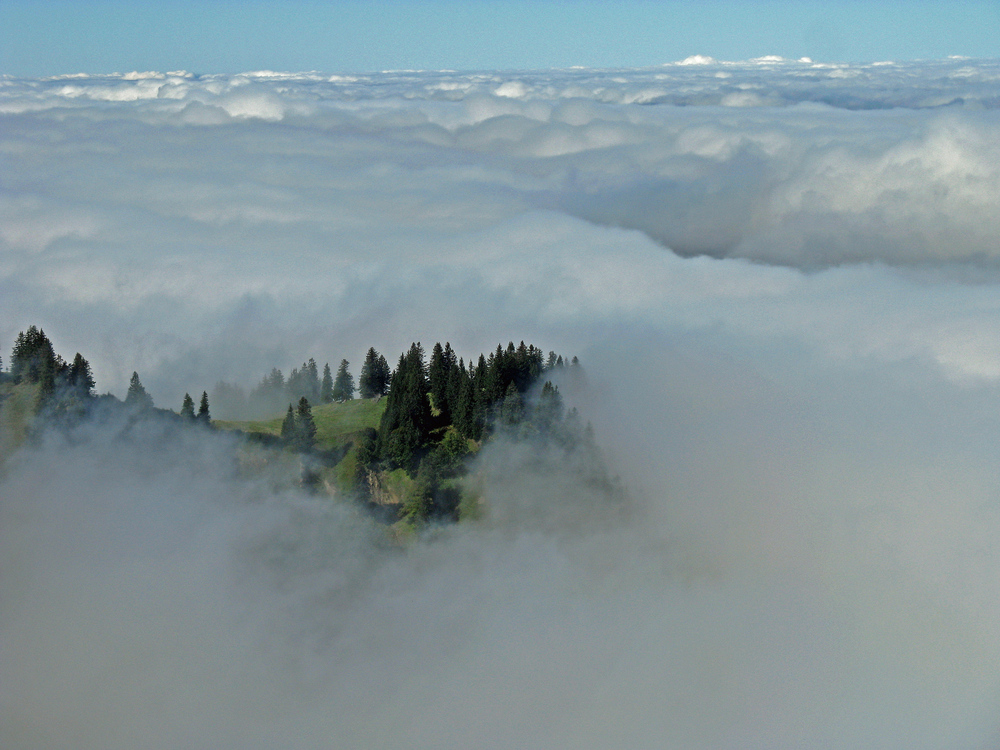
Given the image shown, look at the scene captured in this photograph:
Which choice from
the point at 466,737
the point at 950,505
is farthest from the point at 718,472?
the point at 466,737

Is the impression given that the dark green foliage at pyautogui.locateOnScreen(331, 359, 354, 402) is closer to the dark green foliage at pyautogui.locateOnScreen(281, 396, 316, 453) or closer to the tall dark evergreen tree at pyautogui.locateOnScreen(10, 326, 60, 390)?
the dark green foliage at pyautogui.locateOnScreen(281, 396, 316, 453)

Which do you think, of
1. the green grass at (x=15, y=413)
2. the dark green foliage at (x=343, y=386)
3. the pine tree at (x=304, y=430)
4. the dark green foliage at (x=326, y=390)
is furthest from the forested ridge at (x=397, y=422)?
the dark green foliage at (x=326, y=390)

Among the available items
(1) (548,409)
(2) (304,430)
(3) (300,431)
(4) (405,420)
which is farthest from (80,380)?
(1) (548,409)

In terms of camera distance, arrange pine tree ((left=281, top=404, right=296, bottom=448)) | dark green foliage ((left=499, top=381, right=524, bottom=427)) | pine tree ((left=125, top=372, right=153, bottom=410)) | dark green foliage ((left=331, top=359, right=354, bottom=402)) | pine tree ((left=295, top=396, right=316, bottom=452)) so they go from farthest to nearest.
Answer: dark green foliage ((left=331, top=359, right=354, bottom=402)) < pine tree ((left=125, top=372, right=153, bottom=410)) < dark green foliage ((left=499, top=381, right=524, bottom=427)) < pine tree ((left=281, top=404, right=296, bottom=448)) < pine tree ((left=295, top=396, right=316, bottom=452))

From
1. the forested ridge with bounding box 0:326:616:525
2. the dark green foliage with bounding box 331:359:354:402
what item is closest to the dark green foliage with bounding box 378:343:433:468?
the forested ridge with bounding box 0:326:616:525

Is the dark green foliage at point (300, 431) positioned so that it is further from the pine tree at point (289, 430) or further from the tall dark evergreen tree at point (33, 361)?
the tall dark evergreen tree at point (33, 361)
